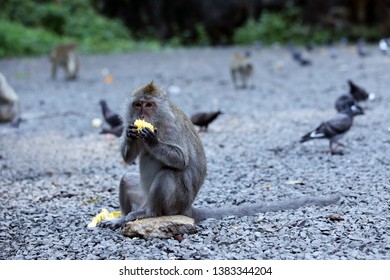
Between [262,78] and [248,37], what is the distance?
1244cm

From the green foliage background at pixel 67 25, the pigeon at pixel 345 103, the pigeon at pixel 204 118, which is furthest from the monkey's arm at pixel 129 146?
the green foliage background at pixel 67 25

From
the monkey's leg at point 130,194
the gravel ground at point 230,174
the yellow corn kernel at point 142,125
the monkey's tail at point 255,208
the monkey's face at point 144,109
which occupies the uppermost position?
the monkey's face at point 144,109

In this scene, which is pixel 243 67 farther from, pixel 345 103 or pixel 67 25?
pixel 67 25

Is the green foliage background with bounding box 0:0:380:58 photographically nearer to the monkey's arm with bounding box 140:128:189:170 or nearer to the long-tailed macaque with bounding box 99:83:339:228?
the long-tailed macaque with bounding box 99:83:339:228

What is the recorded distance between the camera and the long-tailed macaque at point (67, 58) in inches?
693

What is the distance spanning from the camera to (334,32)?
2823 centimetres

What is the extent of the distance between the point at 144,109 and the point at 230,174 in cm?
251

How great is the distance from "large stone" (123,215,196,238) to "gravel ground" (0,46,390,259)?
8 centimetres

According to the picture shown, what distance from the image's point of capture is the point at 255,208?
5328 millimetres

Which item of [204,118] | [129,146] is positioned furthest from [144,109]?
[204,118]

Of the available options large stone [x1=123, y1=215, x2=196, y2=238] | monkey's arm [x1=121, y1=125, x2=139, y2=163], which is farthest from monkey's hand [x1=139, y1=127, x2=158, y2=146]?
large stone [x1=123, y1=215, x2=196, y2=238]

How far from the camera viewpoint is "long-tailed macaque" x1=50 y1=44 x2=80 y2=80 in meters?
17.6

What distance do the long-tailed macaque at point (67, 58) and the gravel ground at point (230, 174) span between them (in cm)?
151

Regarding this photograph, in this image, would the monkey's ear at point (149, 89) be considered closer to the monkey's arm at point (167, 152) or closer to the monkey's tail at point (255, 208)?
the monkey's arm at point (167, 152)
